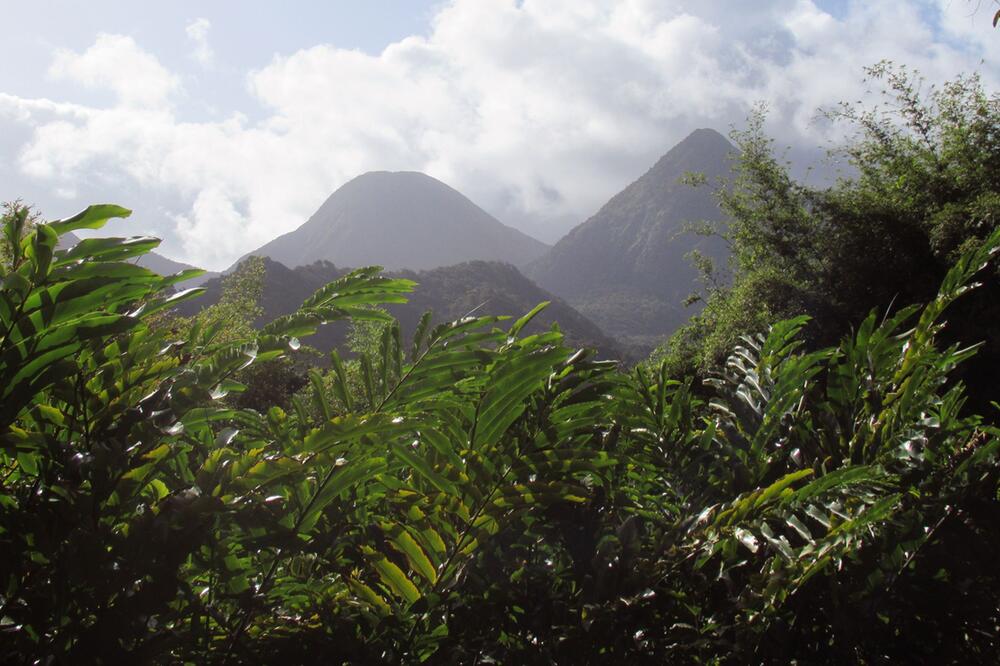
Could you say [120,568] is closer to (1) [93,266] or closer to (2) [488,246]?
(1) [93,266]

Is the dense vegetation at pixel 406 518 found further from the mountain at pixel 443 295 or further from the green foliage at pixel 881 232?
the mountain at pixel 443 295

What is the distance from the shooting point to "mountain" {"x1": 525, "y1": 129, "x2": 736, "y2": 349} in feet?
382

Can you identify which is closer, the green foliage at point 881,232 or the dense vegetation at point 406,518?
the dense vegetation at point 406,518

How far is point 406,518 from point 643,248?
5071 inches

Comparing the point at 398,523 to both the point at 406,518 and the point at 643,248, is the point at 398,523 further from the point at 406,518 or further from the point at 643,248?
the point at 643,248

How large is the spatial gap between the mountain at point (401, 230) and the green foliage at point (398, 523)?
14095 cm

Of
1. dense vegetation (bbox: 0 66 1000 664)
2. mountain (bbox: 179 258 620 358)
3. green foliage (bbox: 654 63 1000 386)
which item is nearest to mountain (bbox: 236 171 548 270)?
mountain (bbox: 179 258 620 358)

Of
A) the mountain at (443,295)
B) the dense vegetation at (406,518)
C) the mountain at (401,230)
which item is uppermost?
the mountain at (401,230)

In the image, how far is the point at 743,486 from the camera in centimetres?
69

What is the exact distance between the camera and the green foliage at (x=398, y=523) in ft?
1.45

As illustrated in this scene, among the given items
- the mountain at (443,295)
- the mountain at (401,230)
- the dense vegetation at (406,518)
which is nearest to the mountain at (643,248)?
the mountain at (401,230)

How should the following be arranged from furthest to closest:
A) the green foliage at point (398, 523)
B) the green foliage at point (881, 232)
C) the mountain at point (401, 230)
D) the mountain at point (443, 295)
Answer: the mountain at point (401, 230)
the mountain at point (443, 295)
the green foliage at point (881, 232)
the green foliage at point (398, 523)

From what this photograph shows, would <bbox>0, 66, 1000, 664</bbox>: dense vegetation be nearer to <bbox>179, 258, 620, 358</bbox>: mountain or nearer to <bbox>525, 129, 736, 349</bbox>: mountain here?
<bbox>179, 258, 620, 358</bbox>: mountain

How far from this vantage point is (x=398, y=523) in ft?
1.78
